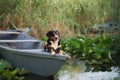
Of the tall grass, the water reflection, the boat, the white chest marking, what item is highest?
the tall grass

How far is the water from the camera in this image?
7.69 meters

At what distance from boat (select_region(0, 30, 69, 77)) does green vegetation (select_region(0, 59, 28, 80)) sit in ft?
0.73

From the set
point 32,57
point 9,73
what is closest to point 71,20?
point 32,57

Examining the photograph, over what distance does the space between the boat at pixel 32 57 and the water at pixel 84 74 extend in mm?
434

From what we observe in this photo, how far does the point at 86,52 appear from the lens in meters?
9.55

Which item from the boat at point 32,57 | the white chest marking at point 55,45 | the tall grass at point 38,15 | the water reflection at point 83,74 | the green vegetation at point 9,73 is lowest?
the water reflection at point 83,74

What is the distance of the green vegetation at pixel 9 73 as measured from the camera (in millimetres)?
7273

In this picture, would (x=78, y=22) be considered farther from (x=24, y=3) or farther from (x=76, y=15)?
(x=24, y=3)

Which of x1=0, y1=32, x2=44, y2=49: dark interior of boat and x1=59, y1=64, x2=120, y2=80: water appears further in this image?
x1=0, y1=32, x2=44, y2=49: dark interior of boat

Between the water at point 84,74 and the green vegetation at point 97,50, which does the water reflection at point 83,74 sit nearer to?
the water at point 84,74

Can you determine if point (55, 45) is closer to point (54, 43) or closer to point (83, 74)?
point (54, 43)

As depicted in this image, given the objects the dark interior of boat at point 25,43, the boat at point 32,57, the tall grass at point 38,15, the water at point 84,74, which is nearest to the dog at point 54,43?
the boat at point 32,57

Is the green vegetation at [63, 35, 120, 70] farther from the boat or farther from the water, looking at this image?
the boat

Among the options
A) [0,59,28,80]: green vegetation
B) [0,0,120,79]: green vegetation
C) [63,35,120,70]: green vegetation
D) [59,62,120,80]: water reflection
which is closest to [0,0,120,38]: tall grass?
[0,0,120,79]: green vegetation
